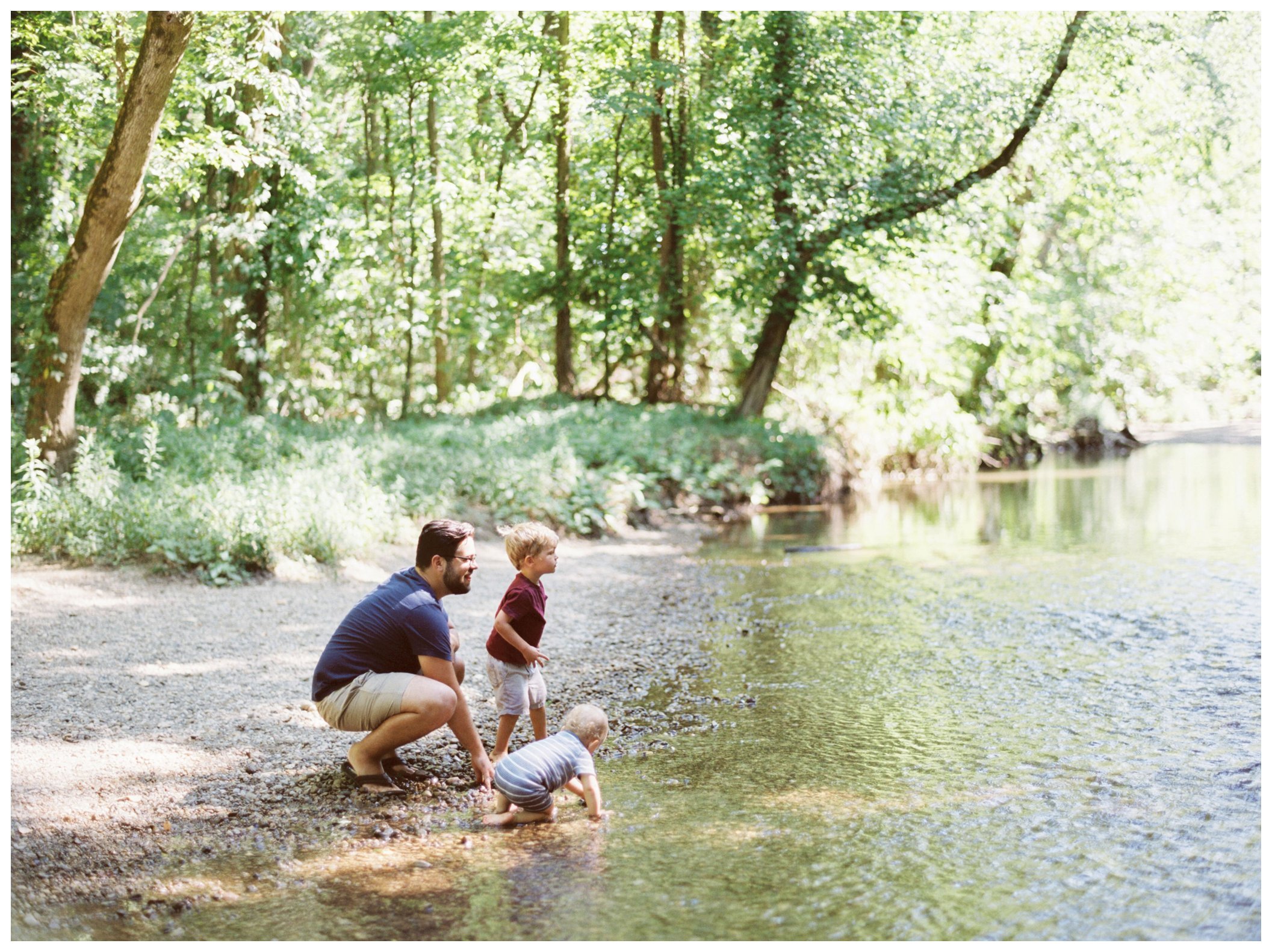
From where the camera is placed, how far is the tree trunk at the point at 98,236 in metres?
9.83

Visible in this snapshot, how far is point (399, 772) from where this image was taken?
559 centimetres

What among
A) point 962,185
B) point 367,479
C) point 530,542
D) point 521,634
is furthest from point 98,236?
point 962,185

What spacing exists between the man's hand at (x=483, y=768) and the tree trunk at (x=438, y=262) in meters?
14.7

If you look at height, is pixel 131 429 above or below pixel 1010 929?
above

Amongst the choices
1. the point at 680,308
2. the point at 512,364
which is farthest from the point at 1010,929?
the point at 512,364

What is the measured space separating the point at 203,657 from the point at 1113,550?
9.98m

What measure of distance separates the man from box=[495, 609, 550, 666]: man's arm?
233 millimetres

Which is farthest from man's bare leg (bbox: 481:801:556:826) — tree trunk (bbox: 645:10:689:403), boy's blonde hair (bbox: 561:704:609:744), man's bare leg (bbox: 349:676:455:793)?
tree trunk (bbox: 645:10:689:403)

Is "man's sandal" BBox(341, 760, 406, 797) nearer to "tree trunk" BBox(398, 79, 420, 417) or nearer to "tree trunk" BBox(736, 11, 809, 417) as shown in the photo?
"tree trunk" BBox(736, 11, 809, 417)

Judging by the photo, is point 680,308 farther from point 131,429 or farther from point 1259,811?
point 1259,811

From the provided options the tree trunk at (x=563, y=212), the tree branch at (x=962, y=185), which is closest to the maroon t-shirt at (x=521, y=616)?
the tree branch at (x=962, y=185)

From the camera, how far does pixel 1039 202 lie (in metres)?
22.9

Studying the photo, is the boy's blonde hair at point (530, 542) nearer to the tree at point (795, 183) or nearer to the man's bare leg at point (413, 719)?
the man's bare leg at point (413, 719)

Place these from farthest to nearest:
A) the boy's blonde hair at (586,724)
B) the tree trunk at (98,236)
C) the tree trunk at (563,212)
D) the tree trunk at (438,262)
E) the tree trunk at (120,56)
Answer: the tree trunk at (563,212)
the tree trunk at (438,262)
the tree trunk at (120,56)
the tree trunk at (98,236)
the boy's blonde hair at (586,724)
